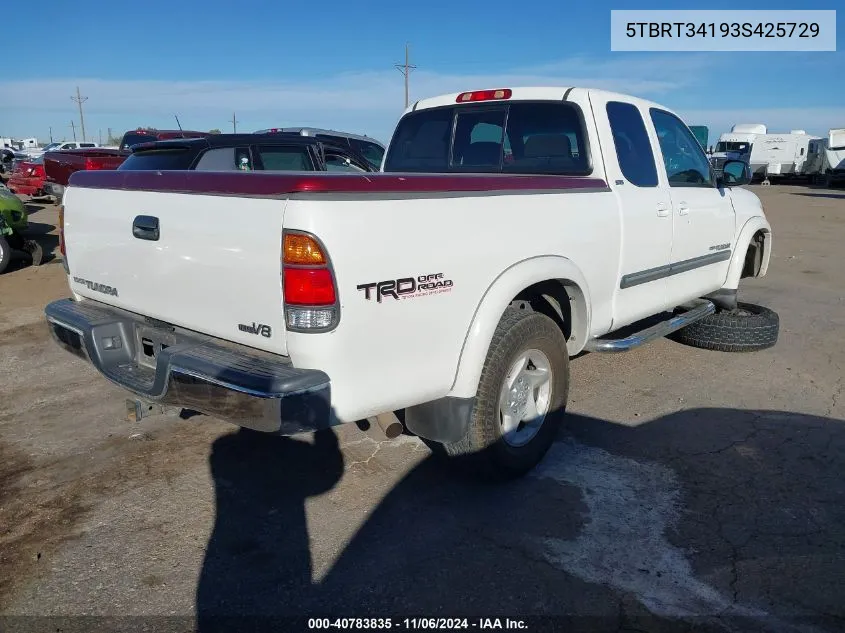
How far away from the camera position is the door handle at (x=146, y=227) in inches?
116

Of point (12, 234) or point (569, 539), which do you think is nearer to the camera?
point (569, 539)

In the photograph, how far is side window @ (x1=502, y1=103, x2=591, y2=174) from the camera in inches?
160

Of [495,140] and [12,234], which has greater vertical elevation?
[495,140]

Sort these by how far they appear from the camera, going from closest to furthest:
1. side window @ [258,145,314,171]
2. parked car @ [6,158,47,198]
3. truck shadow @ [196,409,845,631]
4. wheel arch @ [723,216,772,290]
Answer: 1. truck shadow @ [196,409,845,631]
2. wheel arch @ [723,216,772,290]
3. side window @ [258,145,314,171]
4. parked car @ [6,158,47,198]

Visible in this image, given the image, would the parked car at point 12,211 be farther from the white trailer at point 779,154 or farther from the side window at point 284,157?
the white trailer at point 779,154

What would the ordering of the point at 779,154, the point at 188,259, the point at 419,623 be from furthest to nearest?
1. the point at 779,154
2. the point at 188,259
3. the point at 419,623

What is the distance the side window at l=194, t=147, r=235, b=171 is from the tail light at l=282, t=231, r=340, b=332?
16.3 ft

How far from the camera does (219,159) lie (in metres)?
7.05

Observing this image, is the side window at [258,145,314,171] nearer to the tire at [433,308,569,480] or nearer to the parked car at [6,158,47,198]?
the tire at [433,308,569,480]

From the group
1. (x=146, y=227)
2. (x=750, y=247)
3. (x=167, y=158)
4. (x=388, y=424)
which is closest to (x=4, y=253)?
(x=167, y=158)

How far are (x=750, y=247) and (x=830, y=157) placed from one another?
31689 mm

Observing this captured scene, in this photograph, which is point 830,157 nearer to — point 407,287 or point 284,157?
point 284,157

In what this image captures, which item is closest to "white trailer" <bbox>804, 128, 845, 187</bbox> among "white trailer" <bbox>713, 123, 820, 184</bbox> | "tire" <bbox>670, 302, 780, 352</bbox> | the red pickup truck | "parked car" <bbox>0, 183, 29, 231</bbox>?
"white trailer" <bbox>713, 123, 820, 184</bbox>

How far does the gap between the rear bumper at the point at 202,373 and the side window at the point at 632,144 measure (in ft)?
8.76
